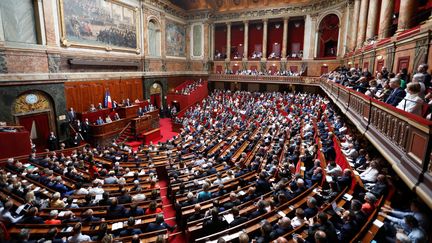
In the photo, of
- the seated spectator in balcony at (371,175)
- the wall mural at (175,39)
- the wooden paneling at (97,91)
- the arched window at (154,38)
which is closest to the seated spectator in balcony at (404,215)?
the seated spectator in balcony at (371,175)

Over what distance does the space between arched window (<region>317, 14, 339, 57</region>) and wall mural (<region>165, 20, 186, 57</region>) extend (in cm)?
1373

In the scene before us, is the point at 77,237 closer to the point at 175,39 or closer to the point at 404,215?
the point at 404,215

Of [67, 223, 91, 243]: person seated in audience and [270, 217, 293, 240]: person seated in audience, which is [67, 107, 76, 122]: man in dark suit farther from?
[270, 217, 293, 240]: person seated in audience

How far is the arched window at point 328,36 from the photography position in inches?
855

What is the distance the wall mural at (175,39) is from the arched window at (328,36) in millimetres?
13725

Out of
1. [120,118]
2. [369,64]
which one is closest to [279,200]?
[369,64]

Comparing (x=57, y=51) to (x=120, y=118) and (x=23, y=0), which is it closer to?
(x=23, y=0)

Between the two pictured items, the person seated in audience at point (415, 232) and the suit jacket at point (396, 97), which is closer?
the person seated in audience at point (415, 232)

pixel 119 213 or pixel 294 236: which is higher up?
pixel 294 236

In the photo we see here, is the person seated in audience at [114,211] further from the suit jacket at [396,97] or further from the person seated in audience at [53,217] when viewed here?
the suit jacket at [396,97]

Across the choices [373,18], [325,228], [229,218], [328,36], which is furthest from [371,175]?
[328,36]

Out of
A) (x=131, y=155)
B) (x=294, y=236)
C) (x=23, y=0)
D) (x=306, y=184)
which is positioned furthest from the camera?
(x=23, y=0)

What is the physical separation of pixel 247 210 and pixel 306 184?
1.80 metres

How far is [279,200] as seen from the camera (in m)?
5.36
